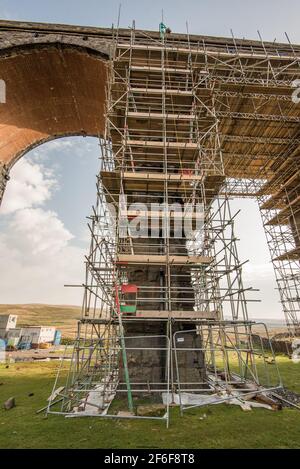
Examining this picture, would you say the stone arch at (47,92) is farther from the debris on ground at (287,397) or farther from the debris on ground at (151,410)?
the debris on ground at (287,397)

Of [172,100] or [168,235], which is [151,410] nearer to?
[168,235]

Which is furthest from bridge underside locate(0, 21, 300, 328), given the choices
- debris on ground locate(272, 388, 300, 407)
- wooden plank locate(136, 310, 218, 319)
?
debris on ground locate(272, 388, 300, 407)

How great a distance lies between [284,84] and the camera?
445 inches

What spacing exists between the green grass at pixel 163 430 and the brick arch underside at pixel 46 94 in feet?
44.1

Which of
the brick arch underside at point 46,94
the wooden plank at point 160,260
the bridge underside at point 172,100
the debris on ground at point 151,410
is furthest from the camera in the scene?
the brick arch underside at point 46,94

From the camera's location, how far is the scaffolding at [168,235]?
242 inches

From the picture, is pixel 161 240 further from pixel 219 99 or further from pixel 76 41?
pixel 76 41

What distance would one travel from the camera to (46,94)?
567 inches

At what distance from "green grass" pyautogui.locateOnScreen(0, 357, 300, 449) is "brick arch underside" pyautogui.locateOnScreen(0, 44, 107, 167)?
13.4m

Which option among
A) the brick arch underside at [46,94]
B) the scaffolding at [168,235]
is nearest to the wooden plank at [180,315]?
the scaffolding at [168,235]

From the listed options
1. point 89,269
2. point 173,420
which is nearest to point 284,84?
point 89,269

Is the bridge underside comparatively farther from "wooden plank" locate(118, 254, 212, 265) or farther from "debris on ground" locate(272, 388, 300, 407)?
"debris on ground" locate(272, 388, 300, 407)

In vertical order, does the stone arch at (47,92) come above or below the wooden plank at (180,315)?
above

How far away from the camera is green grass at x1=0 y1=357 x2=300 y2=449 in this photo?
3.68m
